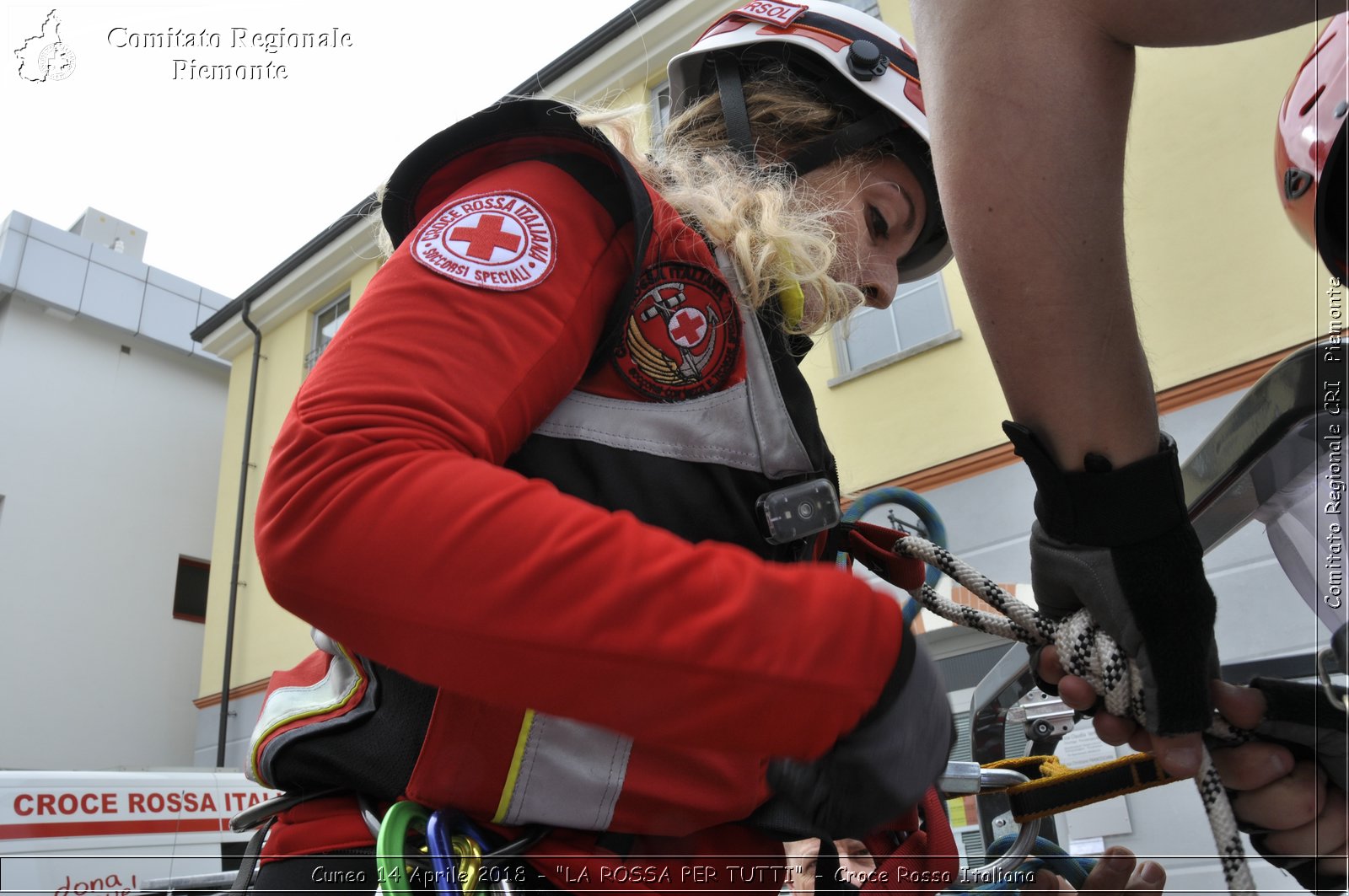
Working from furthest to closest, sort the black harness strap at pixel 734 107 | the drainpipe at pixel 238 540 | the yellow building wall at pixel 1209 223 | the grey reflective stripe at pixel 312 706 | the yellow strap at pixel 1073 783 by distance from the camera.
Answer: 1. the drainpipe at pixel 238 540
2. the yellow building wall at pixel 1209 223
3. the black harness strap at pixel 734 107
4. the yellow strap at pixel 1073 783
5. the grey reflective stripe at pixel 312 706

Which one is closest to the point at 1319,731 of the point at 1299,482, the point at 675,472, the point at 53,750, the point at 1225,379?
the point at 1299,482

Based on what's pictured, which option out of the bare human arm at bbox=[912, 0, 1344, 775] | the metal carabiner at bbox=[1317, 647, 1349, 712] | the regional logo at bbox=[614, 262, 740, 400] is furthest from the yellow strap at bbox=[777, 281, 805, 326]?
the metal carabiner at bbox=[1317, 647, 1349, 712]

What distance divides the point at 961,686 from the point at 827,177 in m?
4.64

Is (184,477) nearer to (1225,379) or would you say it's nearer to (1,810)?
(1,810)

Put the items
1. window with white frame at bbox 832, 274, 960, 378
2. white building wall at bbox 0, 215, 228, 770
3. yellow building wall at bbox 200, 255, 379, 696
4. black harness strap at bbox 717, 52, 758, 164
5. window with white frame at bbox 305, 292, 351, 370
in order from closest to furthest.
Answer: black harness strap at bbox 717, 52, 758, 164 < window with white frame at bbox 832, 274, 960, 378 < yellow building wall at bbox 200, 255, 379, 696 < window with white frame at bbox 305, 292, 351, 370 < white building wall at bbox 0, 215, 228, 770

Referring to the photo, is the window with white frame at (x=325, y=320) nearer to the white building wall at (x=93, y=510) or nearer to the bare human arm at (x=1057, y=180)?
the white building wall at (x=93, y=510)

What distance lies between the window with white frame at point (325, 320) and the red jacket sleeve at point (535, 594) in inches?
447

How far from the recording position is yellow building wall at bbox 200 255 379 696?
1095 cm

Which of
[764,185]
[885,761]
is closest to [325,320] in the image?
[764,185]

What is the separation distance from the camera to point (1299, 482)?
44.9 inches

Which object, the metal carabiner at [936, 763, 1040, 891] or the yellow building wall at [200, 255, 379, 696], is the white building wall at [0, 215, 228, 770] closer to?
the yellow building wall at [200, 255, 379, 696]

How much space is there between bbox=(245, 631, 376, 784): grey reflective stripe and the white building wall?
12931 mm

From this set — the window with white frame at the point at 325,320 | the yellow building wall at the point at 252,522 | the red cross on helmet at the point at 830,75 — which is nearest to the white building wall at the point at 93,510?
the yellow building wall at the point at 252,522

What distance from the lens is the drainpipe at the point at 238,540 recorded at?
11.1 metres
